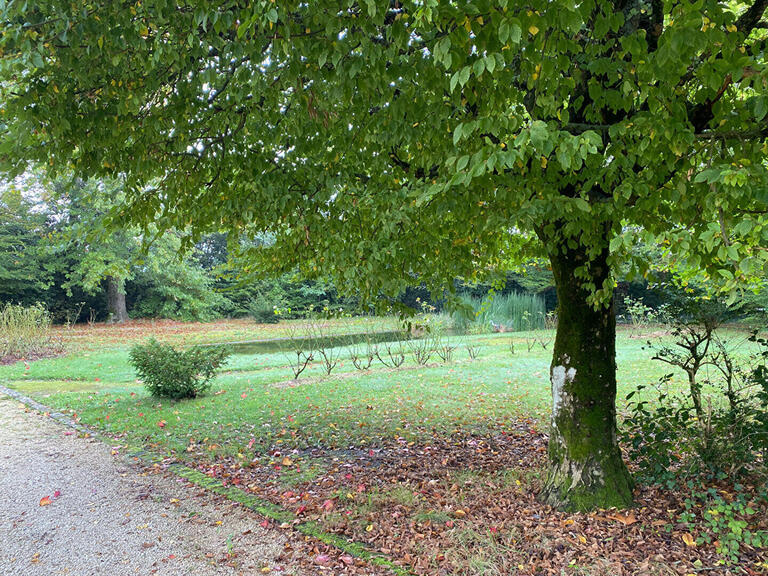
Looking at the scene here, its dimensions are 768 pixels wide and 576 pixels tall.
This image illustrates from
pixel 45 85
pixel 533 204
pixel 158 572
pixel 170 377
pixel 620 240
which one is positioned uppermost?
pixel 45 85

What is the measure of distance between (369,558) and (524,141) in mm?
2654

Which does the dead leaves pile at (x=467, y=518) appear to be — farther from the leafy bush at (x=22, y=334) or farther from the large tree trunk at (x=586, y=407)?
the leafy bush at (x=22, y=334)

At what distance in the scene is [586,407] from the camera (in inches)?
145

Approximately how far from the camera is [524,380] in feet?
31.2

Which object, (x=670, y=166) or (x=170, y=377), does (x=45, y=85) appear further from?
(x=170, y=377)

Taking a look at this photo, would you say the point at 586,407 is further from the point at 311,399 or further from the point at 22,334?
the point at 22,334

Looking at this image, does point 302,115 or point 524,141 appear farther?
point 302,115

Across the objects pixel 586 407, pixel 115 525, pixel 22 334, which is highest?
pixel 22 334

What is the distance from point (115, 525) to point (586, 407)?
143 inches

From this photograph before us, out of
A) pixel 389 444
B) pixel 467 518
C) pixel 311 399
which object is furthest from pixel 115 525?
pixel 311 399

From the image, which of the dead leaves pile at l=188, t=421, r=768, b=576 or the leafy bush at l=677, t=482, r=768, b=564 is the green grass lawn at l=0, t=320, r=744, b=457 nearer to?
the dead leaves pile at l=188, t=421, r=768, b=576

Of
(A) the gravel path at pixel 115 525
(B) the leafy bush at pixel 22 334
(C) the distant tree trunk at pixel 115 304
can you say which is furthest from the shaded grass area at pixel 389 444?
(C) the distant tree trunk at pixel 115 304

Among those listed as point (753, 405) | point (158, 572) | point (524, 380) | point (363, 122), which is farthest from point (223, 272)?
point (524, 380)

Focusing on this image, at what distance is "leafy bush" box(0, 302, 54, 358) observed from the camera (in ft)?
41.3
